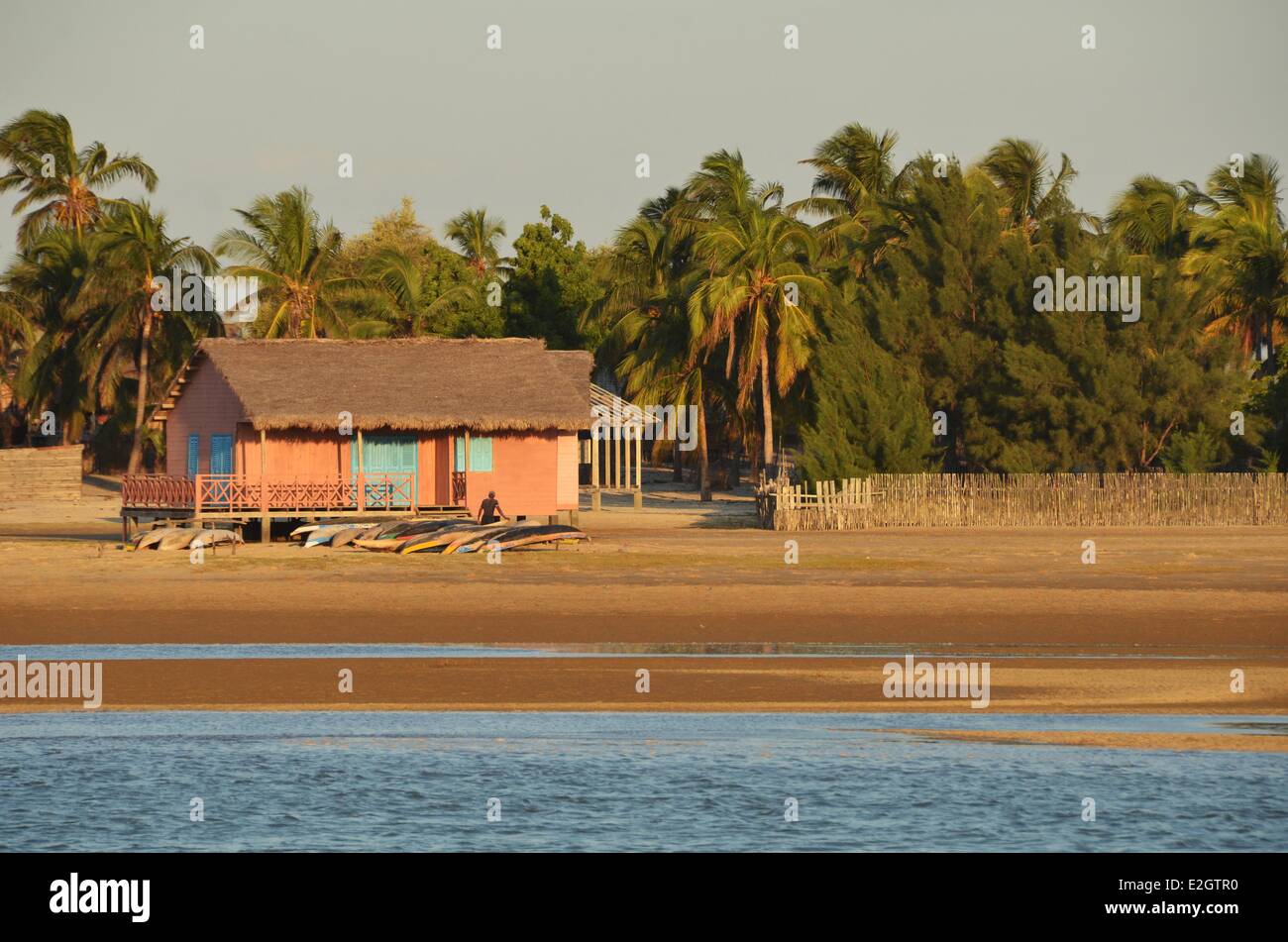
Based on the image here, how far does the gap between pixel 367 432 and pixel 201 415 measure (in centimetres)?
504

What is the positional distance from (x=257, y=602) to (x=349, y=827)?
12.5 m

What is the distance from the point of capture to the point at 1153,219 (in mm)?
54656

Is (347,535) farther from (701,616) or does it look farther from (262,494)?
(701,616)

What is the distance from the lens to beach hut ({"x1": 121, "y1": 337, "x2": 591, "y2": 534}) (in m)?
36.4

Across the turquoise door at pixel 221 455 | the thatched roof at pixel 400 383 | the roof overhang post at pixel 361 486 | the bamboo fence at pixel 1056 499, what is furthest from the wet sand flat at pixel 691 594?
the turquoise door at pixel 221 455

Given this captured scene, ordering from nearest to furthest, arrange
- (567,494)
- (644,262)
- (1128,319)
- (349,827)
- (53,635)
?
1. (349,827)
2. (53,635)
3. (567,494)
4. (1128,319)
5. (644,262)

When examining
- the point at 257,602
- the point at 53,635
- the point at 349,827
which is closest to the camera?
the point at 349,827

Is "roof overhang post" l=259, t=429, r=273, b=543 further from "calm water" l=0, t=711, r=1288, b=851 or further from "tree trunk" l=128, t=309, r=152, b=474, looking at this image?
"calm water" l=0, t=711, r=1288, b=851


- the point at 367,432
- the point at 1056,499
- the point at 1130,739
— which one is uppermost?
the point at 367,432

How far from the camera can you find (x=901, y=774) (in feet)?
43.8

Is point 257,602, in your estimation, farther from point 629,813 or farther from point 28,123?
point 28,123

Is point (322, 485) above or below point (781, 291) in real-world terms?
below

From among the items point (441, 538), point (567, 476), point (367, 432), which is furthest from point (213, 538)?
point (567, 476)
